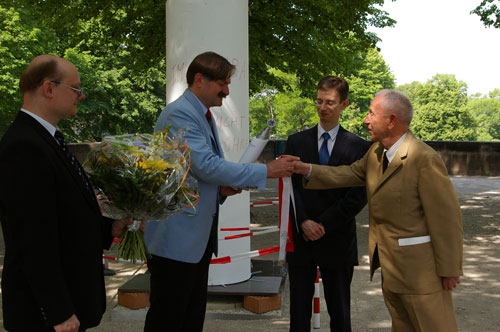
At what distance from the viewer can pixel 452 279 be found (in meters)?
3.21

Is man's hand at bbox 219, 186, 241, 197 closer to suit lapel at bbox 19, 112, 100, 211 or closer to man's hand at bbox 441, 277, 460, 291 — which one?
suit lapel at bbox 19, 112, 100, 211

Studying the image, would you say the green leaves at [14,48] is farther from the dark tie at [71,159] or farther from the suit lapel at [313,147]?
the dark tie at [71,159]

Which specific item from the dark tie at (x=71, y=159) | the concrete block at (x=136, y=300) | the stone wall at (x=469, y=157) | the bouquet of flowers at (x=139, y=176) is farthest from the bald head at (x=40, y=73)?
the stone wall at (x=469, y=157)

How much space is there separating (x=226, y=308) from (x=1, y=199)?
392cm

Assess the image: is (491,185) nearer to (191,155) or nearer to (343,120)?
(191,155)

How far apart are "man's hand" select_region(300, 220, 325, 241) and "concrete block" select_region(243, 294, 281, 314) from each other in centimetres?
188

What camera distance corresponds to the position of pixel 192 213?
326cm

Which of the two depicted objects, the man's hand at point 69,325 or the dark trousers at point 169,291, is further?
the dark trousers at point 169,291

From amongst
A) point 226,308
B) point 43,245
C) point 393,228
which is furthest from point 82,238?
point 226,308

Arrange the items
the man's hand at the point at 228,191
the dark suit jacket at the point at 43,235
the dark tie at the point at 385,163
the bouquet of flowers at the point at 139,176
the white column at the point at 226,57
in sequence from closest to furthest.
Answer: the dark suit jacket at the point at 43,235, the bouquet of flowers at the point at 139,176, the dark tie at the point at 385,163, the man's hand at the point at 228,191, the white column at the point at 226,57

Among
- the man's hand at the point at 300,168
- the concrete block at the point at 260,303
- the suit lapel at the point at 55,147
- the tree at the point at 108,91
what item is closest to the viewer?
the suit lapel at the point at 55,147

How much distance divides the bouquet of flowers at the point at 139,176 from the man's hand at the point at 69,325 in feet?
2.23

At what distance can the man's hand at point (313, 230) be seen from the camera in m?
3.98

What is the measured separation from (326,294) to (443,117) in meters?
72.5
